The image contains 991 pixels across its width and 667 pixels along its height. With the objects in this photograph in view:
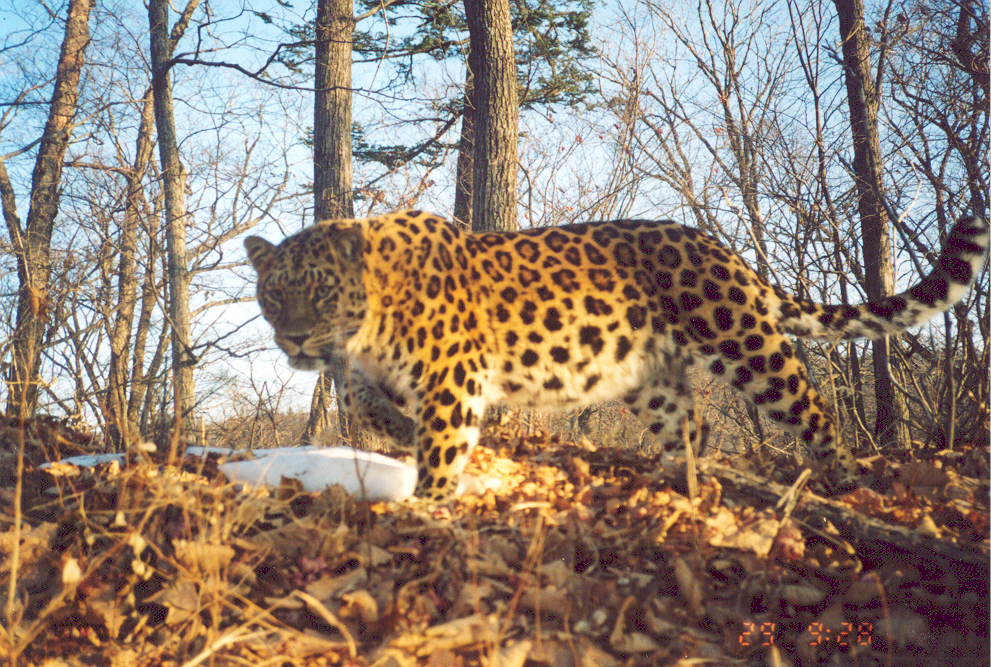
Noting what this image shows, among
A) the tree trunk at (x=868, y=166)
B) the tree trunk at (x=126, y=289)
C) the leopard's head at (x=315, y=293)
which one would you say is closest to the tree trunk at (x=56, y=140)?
the tree trunk at (x=126, y=289)

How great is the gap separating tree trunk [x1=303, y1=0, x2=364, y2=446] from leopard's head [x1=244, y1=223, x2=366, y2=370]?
4.47m

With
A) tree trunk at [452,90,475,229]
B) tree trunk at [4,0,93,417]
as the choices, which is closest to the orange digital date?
tree trunk at [452,90,475,229]

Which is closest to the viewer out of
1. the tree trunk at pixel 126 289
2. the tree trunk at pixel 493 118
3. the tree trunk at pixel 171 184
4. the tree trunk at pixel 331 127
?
the tree trunk at pixel 126 289

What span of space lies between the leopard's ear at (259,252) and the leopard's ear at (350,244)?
1.80 feet

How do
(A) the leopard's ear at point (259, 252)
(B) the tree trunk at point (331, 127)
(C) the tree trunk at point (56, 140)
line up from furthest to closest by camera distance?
1. (C) the tree trunk at point (56, 140)
2. (B) the tree trunk at point (331, 127)
3. (A) the leopard's ear at point (259, 252)

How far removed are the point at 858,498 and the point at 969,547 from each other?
2.68ft

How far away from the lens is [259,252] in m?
5.10

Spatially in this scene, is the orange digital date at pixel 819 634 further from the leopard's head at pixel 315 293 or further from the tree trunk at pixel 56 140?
the tree trunk at pixel 56 140

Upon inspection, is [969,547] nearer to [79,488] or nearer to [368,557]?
[368,557]

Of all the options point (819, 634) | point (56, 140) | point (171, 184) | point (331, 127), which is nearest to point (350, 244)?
point (819, 634)

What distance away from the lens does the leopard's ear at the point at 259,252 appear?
16.4ft

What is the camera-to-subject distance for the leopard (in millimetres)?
4750

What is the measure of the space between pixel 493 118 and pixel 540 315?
3310 mm

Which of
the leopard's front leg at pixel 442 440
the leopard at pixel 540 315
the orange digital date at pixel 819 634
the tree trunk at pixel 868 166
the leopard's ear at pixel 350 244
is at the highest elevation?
the tree trunk at pixel 868 166
